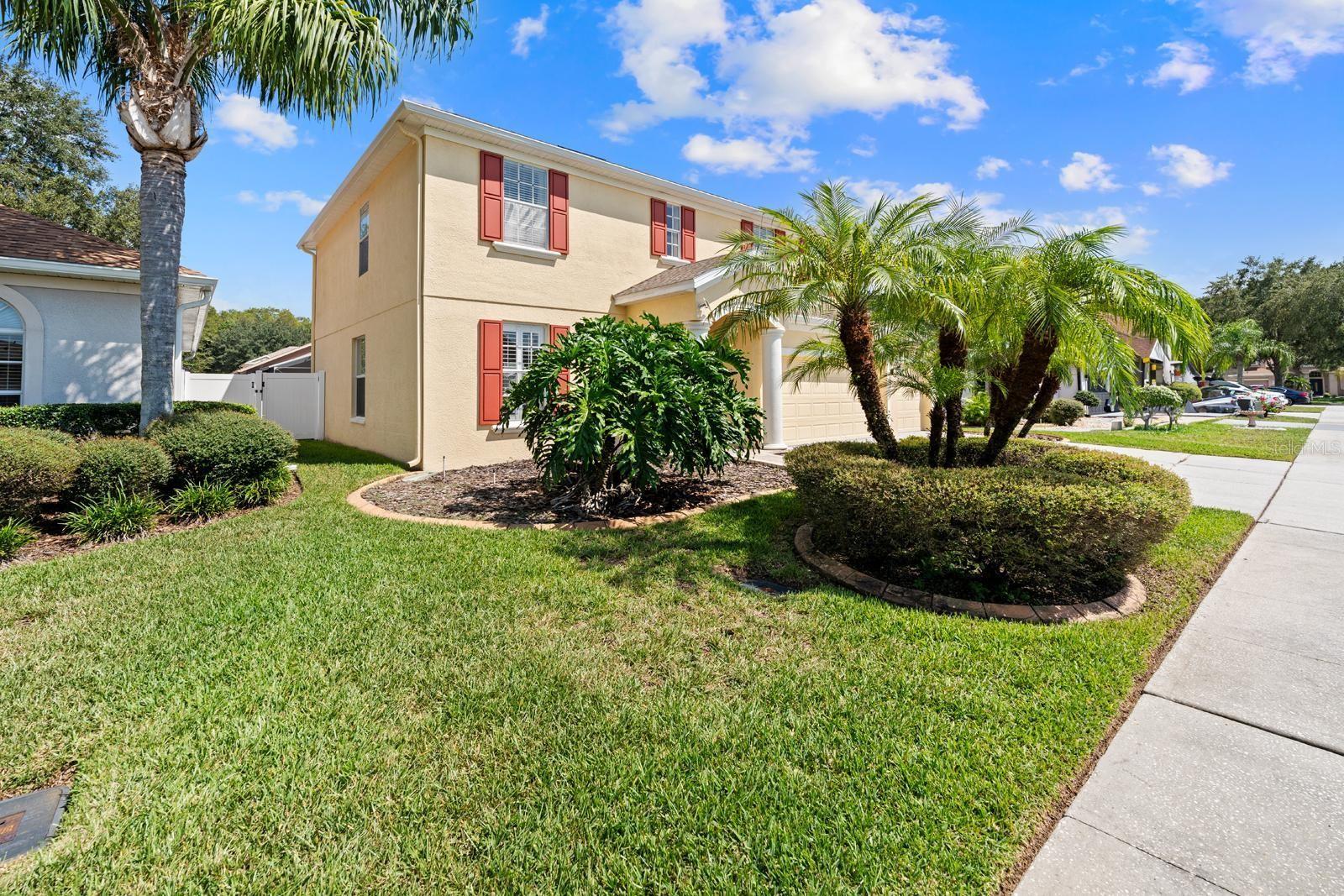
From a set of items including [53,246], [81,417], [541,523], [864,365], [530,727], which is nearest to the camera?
[530,727]

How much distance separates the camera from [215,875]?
202cm

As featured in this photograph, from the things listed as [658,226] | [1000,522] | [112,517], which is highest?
[658,226]

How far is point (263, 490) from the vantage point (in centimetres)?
747

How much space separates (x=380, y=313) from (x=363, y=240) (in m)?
2.63

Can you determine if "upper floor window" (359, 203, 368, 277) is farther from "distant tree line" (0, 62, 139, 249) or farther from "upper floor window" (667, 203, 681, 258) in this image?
"distant tree line" (0, 62, 139, 249)

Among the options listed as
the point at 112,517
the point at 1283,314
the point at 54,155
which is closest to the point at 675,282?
the point at 112,517

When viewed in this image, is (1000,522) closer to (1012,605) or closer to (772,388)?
(1012,605)

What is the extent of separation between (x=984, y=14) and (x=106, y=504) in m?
12.3

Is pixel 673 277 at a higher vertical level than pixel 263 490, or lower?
higher

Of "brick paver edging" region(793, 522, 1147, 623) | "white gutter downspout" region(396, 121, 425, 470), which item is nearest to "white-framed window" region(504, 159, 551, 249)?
"white gutter downspout" region(396, 121, 425, 470)

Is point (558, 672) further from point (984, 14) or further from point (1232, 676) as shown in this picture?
point (984, 14)

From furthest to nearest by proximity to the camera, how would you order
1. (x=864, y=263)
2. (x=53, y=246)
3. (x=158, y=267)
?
(x=53, y=246), (x=158, y=267), (x=864, y=263)

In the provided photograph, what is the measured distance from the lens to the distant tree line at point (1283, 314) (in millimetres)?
35406

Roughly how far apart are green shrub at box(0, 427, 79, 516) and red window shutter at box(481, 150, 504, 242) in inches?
269
